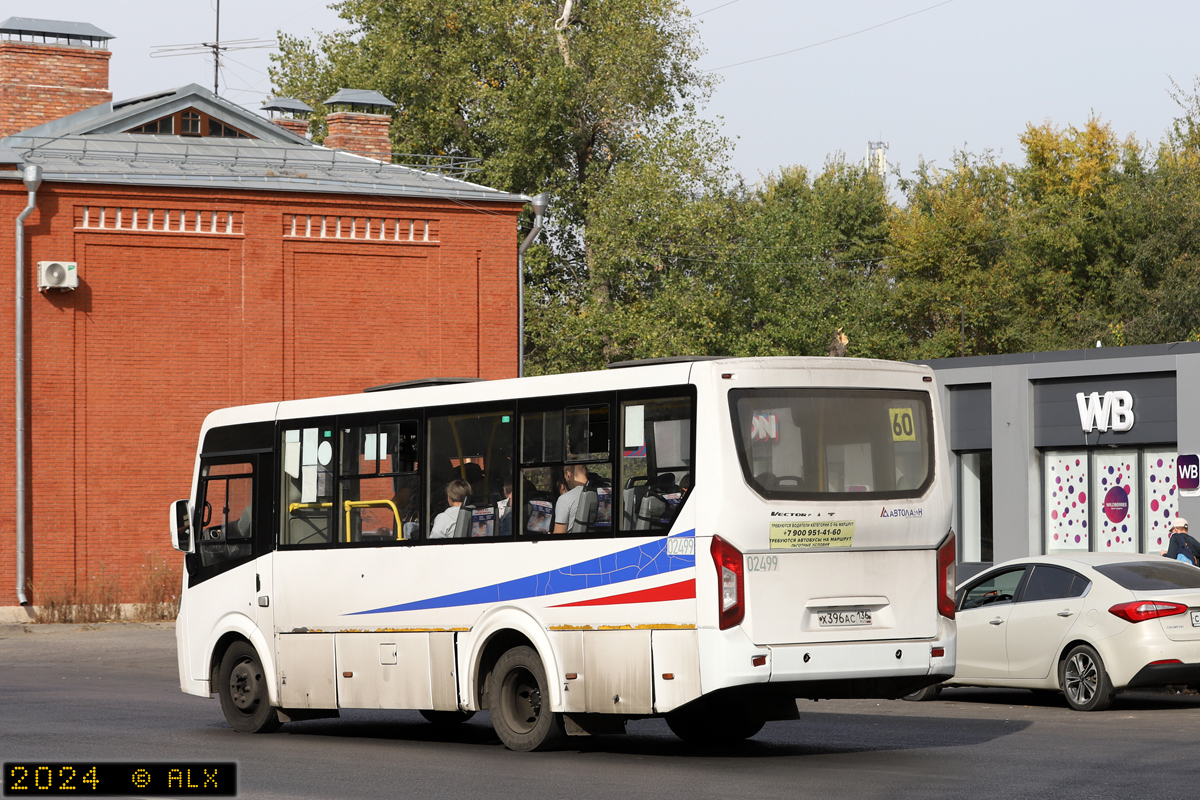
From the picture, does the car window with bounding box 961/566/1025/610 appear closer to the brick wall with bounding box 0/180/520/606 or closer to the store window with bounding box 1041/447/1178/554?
the store window with bounding box 1041/447/1178/554

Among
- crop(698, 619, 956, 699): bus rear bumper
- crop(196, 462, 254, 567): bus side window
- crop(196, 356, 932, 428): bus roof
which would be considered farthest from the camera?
crop(196, 462, 254, 567): bus side window

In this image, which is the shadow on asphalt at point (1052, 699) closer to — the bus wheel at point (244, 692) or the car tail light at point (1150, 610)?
the car tail light at point (1150, 610)

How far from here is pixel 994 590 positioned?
16.3 meters

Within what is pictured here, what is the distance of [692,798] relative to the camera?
9.20 m

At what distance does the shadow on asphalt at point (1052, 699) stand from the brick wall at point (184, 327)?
52.8ft

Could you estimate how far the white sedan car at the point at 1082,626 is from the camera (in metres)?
14.5

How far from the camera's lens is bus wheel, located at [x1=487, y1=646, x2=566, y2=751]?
11.6 m

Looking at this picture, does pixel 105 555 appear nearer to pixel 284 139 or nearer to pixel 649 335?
pixel 284 139

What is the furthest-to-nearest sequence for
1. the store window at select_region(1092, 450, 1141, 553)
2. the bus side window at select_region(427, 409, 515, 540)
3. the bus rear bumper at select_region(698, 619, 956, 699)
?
the store window at select_region(1092, 450, 1141, 553) < the bus side window at select_region(427, 409, 515, 540) < the bus rear bumper at select_region(698, 619, 956, 699)

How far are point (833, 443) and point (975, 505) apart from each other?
2098 centimetres

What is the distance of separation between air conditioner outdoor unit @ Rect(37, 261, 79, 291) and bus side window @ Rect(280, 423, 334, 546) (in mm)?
16064

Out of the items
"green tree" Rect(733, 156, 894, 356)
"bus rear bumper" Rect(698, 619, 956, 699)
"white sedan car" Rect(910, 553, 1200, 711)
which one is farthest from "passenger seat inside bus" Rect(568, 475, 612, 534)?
"green tree" Rect(733, 156, 894, 356)

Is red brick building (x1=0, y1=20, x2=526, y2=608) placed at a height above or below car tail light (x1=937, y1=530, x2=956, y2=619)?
above

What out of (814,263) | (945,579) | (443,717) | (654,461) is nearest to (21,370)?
(443,717)
